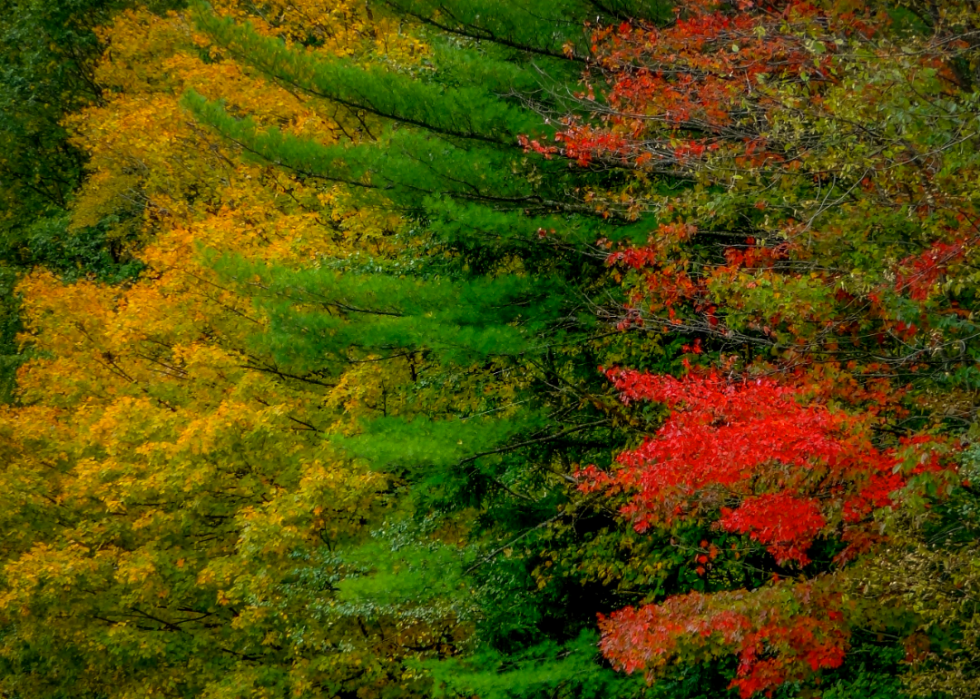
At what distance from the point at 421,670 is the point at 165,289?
→ 6911 millimetres

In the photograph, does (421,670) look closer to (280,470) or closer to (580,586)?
(580,586)

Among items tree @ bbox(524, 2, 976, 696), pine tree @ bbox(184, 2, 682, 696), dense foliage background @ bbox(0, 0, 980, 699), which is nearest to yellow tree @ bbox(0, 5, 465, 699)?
dense foliage background @ bbox(0, 0, 980, 699)

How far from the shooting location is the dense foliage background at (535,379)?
8.21m

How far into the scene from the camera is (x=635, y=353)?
1173cm

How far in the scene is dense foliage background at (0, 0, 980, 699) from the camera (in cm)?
821

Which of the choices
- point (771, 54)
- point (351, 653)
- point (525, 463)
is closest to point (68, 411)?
point (351, 653)

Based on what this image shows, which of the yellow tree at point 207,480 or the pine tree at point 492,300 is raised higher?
the pine tree at point 492,300

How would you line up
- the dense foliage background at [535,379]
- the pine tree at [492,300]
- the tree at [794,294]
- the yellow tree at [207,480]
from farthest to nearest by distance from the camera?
the yellow tree at [207,480] < the pine tree at [492,300] < the dense foliage background at [535,379] < the tree at [794,294]

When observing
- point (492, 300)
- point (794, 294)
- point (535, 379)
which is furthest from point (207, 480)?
point (794, 294)

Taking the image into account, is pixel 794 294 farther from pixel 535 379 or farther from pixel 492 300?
pixel 535 379

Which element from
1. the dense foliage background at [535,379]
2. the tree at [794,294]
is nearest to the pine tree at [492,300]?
the dense foliage background at [535,379]

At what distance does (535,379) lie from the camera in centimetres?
1265

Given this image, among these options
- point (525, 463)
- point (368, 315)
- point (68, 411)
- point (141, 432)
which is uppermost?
point (368, 315)

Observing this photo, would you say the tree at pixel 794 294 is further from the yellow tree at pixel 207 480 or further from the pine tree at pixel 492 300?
the yellow tree at pixel 207 480
